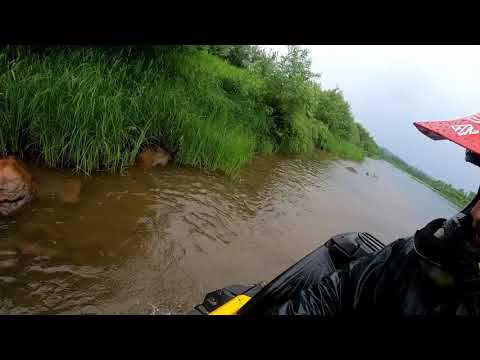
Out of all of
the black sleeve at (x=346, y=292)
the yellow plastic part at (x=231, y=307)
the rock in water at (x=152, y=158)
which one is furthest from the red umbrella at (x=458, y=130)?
the rock in water at (x=152, y=158)

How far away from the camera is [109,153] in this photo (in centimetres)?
429

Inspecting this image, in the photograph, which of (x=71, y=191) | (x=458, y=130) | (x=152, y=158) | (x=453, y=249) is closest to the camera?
(x=453, y=249)

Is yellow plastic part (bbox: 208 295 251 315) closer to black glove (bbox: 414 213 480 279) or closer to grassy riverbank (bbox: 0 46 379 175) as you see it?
black glove (bbox: 414 213 480 279)

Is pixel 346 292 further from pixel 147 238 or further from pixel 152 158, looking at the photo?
pixel 152 158

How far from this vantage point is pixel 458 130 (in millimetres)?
1204

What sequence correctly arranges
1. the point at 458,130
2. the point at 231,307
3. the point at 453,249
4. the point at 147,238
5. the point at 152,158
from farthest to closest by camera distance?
the point at 152,158
the point at 147,238
the point at 231,307
the point at 458,130
the point at 453,249

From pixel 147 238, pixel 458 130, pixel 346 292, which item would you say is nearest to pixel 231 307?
pixel 346 292

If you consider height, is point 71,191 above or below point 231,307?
below

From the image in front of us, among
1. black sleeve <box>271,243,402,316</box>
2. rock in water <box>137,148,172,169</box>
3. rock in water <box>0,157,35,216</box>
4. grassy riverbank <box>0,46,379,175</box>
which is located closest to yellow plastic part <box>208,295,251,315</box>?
black sleeve <box>271,243,402,316</box>

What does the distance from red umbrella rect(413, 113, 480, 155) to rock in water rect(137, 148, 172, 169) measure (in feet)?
14.0

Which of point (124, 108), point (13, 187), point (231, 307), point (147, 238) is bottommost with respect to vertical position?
point (147, 238)

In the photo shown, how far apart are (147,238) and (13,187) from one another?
4.67 ft
